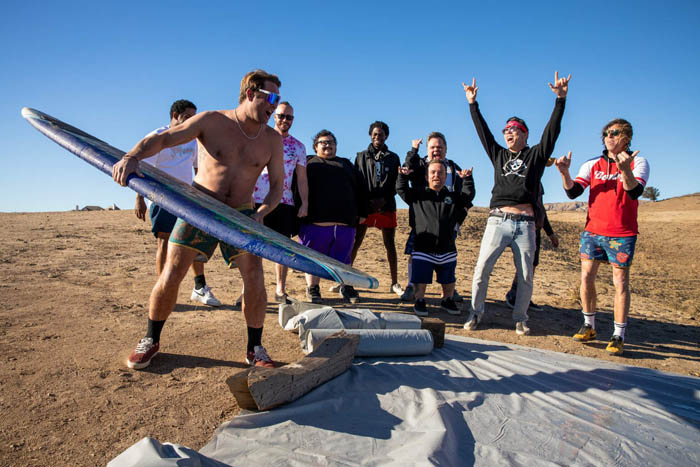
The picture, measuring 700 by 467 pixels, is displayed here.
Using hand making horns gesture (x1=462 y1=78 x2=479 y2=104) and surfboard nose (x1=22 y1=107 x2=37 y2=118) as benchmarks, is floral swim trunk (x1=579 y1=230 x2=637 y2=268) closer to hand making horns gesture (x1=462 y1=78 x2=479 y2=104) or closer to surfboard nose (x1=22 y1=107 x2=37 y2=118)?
hand making horns gesture (x1=462 y1=78 x2=479 y2=104)

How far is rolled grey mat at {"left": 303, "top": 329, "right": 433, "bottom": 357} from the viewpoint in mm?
3711

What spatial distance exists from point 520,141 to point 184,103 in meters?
3.64

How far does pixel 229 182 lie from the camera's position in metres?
3.35

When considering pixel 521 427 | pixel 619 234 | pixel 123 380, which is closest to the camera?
pixel 521 427

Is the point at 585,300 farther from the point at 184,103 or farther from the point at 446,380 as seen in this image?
the point at 184,103

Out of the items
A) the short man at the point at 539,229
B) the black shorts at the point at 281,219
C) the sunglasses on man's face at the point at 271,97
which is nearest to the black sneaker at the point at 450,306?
the short man at the point at 539,229

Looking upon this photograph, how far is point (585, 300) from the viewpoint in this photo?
4668 mm

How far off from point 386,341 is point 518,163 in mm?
2452

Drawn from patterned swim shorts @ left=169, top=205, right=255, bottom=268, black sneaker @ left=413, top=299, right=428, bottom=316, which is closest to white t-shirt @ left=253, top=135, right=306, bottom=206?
black sneaker @ left=413, top=299, right=428, bottom=316

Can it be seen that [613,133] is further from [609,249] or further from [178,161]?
[178,161]

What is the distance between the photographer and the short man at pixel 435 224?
5.56 meters

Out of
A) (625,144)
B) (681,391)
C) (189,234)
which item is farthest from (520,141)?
(189,234)

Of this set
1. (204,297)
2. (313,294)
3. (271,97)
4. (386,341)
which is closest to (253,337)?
(386,341)

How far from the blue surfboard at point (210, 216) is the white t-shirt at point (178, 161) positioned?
144 cm
